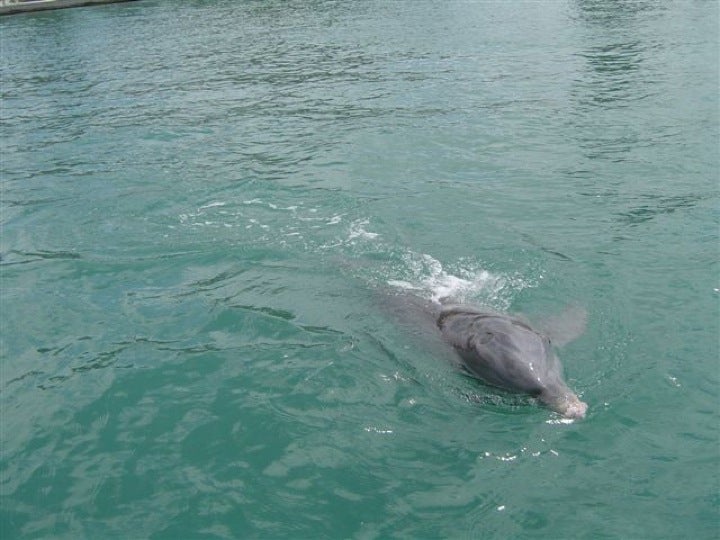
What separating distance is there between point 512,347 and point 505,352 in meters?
0.12

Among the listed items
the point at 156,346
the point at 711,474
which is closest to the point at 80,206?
the point at 156,346

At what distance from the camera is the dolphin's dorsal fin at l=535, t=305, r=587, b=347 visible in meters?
10.0

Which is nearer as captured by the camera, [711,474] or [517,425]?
[711,474]

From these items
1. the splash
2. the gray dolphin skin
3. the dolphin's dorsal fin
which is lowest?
the dolphin's dorsal fin

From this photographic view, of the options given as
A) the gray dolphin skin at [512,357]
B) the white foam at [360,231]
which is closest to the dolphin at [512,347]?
the gray dolphin skin at [512,357]

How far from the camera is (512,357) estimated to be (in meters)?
8.93

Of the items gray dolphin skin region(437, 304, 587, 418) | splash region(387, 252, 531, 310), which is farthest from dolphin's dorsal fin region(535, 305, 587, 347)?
splash region(387, 252, 531, 310)

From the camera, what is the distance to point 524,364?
29.0 ft

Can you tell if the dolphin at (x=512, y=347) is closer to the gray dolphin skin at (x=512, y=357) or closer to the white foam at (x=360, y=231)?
the gray dolphin skin at (x=512, y=357)

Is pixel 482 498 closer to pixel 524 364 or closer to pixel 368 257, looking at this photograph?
pixel 524 364

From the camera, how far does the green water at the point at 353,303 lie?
7816mm

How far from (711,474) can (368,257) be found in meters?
6.77

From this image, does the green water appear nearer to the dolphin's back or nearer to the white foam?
the white foam

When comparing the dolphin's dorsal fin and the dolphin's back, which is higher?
the dolphin's back
